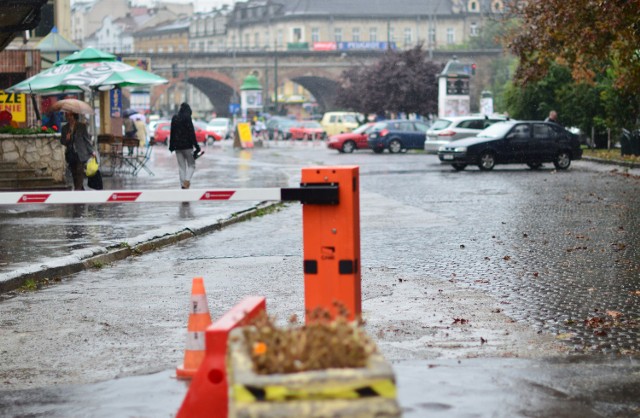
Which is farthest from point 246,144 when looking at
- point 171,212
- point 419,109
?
point 171,212

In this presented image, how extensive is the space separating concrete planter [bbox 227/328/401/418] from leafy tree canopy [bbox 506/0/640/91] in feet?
61.4

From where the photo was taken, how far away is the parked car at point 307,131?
251 ft

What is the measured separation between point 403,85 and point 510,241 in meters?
55.9

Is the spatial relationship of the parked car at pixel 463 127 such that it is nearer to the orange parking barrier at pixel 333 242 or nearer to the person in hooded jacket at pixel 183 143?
the person in hooded jacket at pixel 183 143

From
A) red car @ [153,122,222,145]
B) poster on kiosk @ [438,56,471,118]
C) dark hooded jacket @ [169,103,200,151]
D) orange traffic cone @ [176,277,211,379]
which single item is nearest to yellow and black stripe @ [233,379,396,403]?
orange traffic cone @ [176,277,211,379]

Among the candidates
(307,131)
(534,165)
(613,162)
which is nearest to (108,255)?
(534,165)

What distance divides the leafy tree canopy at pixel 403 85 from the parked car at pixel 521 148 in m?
35.7

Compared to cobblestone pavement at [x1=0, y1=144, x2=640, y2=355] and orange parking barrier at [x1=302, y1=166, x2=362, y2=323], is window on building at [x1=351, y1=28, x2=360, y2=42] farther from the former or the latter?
orange parking barrier at [x1=302, y1=166, x2=362, y2=323]

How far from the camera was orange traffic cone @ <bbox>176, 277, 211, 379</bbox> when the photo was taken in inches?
264

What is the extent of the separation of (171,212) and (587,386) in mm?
13102

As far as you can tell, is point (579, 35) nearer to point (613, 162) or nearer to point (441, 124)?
point (613, 162)

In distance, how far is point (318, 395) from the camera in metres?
3.90

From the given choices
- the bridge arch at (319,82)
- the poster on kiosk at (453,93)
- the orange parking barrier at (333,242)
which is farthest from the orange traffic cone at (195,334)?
the bridge arch at (319,82)

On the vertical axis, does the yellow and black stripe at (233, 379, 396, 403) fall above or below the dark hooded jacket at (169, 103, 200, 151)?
below
